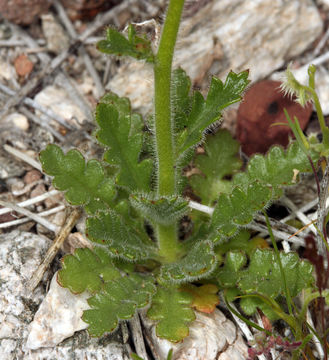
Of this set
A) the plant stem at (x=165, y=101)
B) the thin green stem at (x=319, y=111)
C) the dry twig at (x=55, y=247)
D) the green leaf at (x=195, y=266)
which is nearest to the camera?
the plant stem at (x=165, y=101)

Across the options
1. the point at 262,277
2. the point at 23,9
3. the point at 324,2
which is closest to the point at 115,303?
the point at 262,277

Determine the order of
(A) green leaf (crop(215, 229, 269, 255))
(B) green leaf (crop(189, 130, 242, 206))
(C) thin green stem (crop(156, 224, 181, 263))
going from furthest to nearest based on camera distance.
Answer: (B) green leaf (crop(189, 130, 242, 206))
(A) green leaf (crop(215, 229, 269, 255))
(C) thin green stem (crop(156, 224, 181, 263))

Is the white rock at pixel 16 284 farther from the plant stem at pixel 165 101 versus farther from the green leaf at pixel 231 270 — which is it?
the green leaf at pixel 231 270

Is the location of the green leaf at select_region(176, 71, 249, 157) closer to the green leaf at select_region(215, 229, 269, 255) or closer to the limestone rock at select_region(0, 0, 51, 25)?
the green leaf at select_region(215, 229, 269, 255)

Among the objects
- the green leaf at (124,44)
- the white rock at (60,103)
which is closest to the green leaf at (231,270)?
the green leaf at (124,44)

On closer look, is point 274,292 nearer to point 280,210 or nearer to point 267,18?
point 280,210

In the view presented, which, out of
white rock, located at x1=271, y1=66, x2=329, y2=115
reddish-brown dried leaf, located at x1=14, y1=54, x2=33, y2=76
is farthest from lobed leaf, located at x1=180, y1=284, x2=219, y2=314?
reddish-brown dried leaf, located at x1=14, y1=54, x2=33, y2=76

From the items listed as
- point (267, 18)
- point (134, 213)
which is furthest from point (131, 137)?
point (267, 18)
